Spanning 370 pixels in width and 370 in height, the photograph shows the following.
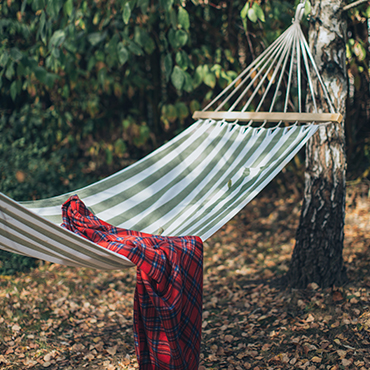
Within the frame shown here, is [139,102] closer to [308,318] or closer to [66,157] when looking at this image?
[66,157]

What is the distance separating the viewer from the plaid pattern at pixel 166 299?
131cm

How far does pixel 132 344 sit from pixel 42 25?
6.09ft

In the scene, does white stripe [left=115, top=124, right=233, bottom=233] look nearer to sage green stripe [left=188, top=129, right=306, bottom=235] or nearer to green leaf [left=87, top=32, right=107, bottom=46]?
sage green stripe [left=188, top=129, right=306, bottom=235]

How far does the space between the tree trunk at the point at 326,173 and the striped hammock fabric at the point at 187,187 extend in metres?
0.24

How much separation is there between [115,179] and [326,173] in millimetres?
1021

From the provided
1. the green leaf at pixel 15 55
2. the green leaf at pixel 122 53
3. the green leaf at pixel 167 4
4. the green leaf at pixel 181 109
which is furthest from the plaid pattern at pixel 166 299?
the green leaf at pixel 181 109

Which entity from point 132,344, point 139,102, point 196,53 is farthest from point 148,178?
point 139,102

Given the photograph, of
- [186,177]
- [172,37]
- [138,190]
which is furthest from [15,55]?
[186,177]

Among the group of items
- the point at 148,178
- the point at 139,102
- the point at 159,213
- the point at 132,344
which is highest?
the point at 139,102

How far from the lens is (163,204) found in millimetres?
1910

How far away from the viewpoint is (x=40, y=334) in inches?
76.3

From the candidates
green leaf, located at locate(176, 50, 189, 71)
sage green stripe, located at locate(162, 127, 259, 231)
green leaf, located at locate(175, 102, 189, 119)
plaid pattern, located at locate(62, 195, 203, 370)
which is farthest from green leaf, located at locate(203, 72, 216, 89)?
plaid pattern, located at locate(62, 195, 203, 370)

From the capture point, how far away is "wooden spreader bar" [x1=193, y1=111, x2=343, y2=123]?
1.79 metres

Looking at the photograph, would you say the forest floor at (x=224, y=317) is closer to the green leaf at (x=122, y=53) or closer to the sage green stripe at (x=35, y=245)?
the sage green stripe at (x=35, y=245)
